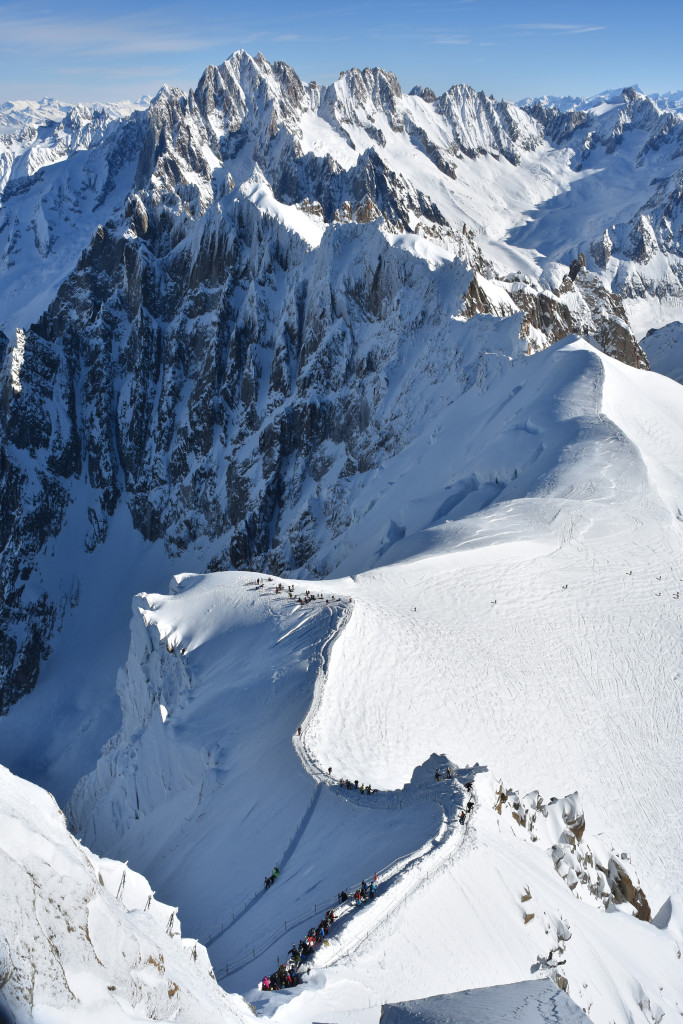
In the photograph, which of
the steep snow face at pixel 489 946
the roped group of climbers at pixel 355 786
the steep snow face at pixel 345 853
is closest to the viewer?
the steep snow face at pixel 489 946

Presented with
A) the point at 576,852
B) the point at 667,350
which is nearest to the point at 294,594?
the point at 576,852

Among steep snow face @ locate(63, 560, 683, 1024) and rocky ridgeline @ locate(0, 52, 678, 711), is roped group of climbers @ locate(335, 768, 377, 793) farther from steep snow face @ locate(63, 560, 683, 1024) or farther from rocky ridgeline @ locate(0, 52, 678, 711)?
rocky ridgeline @ locate(0, 52, 678, 711)

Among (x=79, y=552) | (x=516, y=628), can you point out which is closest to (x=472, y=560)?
(x=516, y=628)

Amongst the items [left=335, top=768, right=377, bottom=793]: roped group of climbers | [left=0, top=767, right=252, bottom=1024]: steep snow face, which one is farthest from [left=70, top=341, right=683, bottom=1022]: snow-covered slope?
[left=0, top=767, right=252, bottom=1024]: steep snow face

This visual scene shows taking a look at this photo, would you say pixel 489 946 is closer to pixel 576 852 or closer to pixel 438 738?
pixel 576 852

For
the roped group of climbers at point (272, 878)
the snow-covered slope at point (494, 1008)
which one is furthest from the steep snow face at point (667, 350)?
the snow-covered slope at point (494, 1008)

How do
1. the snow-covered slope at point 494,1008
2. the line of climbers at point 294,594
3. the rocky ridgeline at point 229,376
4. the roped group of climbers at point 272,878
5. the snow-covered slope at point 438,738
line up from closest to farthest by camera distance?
the snow-covered slope at point 494,1008 < the snow-covered slope at point 438,738 < the roped group of climbers at point 272,878 < the line of climbers at point 294,594 < the rocky ridgeline at point 229,376

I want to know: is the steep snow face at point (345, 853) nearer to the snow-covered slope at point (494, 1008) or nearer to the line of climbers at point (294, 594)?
the line of climbers at point (294, 594)
